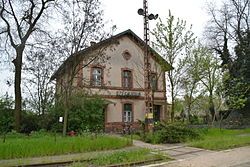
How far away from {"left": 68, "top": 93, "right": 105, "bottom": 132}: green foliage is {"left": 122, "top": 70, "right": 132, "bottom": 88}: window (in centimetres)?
515

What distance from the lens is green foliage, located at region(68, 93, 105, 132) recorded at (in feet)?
90.6

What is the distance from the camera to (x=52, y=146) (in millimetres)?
16438

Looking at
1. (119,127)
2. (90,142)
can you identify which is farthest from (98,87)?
(90,142)

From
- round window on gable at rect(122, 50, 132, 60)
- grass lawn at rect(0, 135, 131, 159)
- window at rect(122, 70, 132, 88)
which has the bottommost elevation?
grass lawn at rect(0, 135, 131, 159)

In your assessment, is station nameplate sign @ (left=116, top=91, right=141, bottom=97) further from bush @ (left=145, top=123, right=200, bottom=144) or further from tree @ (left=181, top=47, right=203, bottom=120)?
bush @ (left=145, top=123, right=200, bottom=144)

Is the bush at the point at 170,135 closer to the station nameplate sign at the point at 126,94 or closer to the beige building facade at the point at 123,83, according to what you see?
the beige building facade at the point at 123,83

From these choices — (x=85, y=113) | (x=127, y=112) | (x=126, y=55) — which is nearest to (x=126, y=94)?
(x=127, y=112)

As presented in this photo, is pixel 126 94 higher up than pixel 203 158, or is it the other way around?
pixel 126 94

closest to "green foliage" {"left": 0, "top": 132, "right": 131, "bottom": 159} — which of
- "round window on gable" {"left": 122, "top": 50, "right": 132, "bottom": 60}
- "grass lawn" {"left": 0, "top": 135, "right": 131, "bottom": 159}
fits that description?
"grass lawn" {"left": 0, "top": 135, "right": 131, "bottom": 159}

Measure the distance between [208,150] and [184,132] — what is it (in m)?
4.41

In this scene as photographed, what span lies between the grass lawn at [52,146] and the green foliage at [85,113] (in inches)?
326

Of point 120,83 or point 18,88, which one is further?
point 120,83

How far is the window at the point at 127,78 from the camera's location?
→ 35287 mm

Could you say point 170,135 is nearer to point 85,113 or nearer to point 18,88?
point 85,113
